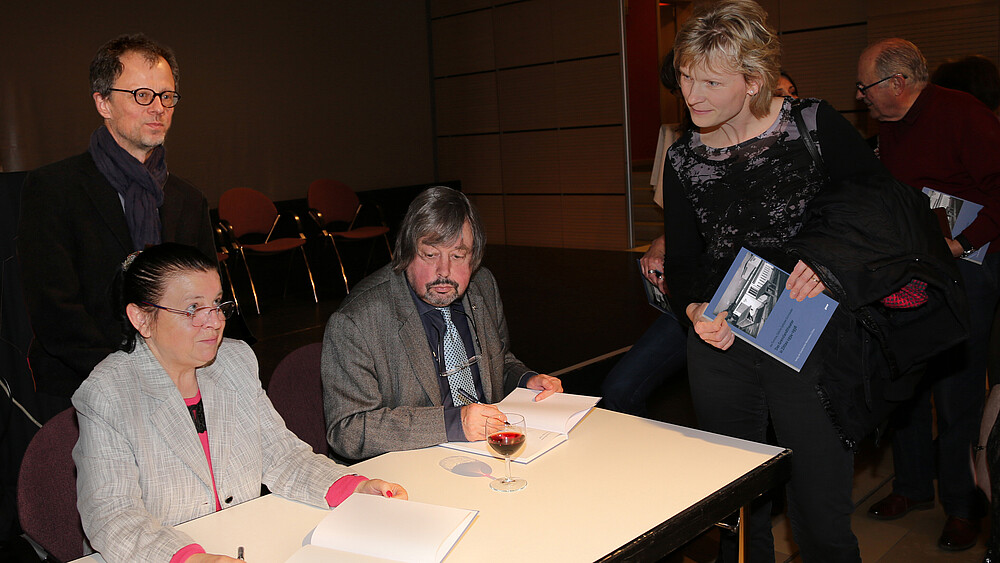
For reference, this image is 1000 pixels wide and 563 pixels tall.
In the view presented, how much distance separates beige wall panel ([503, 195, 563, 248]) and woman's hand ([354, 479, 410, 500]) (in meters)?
7.28

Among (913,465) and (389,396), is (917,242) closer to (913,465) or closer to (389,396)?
(389,396)

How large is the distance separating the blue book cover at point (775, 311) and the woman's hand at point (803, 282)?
1 cm

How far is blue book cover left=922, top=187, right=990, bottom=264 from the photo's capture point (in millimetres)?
2807

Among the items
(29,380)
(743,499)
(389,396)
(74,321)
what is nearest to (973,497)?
(743,499)

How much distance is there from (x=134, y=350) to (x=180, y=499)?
0.34m

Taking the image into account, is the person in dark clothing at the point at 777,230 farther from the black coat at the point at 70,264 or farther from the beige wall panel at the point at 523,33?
the beige wall panel at the point at 523,33

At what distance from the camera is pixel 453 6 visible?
31.1 ft

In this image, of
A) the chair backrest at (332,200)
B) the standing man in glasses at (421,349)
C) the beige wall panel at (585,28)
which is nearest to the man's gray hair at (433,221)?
the standing man in glasses at (421,349)

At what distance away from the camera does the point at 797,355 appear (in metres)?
1.95

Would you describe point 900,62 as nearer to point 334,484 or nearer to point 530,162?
point 334,484

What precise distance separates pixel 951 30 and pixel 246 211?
5677mm

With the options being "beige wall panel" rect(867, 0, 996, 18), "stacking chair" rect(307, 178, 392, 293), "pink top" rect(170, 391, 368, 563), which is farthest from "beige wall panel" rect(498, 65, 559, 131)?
"pink top" rect(170, 391, 368, 563)

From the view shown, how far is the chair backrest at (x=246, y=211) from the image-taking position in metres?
6.82

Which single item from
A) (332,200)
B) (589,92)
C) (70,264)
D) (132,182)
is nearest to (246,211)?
(332,200)
